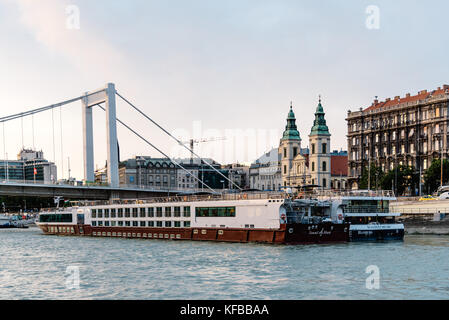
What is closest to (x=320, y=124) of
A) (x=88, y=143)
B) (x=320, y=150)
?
(x=320, y=150)

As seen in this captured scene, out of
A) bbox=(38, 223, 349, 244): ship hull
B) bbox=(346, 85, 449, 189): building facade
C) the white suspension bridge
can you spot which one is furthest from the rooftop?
bbox=(38, 223, 349, 244): ship hull

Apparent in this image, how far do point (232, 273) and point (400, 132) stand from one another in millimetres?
90649

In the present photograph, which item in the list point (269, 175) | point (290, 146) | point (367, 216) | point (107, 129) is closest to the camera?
point (367, 216)

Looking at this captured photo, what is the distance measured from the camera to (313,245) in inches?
1921

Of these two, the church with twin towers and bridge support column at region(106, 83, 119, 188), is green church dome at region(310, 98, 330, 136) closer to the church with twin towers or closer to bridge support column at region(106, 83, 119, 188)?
the church with twin towers

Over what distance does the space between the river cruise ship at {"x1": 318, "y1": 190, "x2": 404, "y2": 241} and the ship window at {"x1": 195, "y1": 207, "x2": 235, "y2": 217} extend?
26.9 feet

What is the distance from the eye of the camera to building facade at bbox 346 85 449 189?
355ft

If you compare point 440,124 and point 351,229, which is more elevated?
point 440,124

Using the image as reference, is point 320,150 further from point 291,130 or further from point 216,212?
point 216,212

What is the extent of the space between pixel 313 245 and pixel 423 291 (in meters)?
22.2

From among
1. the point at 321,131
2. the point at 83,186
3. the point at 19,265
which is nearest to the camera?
the point at 19,265

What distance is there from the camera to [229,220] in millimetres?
54469
